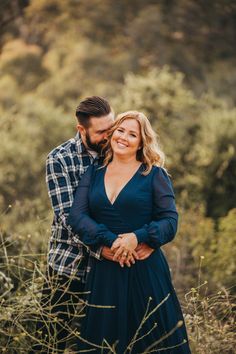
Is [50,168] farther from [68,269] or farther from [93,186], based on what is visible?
[68,269]

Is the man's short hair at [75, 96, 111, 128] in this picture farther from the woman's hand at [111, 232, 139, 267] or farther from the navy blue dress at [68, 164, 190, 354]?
the woman's hand at [111, 232, 139, 267]

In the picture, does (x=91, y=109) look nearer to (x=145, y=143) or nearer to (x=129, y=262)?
(x=145, y=143)

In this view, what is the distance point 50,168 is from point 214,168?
777cm

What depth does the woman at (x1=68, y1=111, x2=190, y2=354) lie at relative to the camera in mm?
3762

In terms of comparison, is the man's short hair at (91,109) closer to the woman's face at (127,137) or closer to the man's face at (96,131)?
the man's face at (96,131)

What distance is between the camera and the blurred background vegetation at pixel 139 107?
17.3ft

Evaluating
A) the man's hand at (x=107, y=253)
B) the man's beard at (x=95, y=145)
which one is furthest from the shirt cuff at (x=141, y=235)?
the man's beard at (x=95, y=145)

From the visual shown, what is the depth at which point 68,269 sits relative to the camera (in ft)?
13.0

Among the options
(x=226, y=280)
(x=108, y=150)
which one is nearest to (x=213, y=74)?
(x=226, y=280)

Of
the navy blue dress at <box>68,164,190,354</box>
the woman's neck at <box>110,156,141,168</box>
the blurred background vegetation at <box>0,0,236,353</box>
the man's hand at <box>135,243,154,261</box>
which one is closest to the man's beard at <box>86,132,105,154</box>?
the woman's neck at <box>110,156,141,168</box>

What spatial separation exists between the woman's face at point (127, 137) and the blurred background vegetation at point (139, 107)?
0.81 meters

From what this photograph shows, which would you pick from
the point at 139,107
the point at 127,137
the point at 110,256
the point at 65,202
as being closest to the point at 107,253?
the point at 110,256

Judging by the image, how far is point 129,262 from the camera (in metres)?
3.73

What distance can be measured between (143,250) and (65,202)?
588 mm
